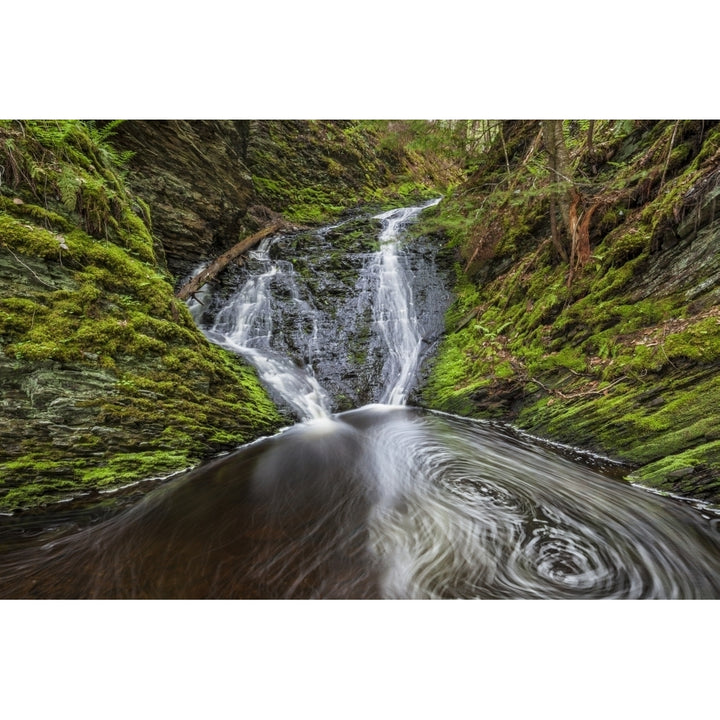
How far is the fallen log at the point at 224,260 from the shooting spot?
8.08 metres

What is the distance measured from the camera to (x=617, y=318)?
4395 millimetres

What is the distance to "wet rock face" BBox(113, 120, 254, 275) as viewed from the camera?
829 centimetres

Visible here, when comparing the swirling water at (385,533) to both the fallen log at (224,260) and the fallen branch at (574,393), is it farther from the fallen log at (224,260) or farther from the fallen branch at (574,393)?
the fallen log at (224,260)

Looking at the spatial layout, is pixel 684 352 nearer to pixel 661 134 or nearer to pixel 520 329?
pixel 520 329

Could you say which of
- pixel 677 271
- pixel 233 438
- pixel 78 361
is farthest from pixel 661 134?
pixel 78 361

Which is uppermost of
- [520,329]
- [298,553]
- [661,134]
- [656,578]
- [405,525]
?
[661,134]

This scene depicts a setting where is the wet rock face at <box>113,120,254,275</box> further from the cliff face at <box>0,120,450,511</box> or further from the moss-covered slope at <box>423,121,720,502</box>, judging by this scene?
the moss-covered slope at <box>423,121,720,502</box>

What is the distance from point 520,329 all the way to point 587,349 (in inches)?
51.2

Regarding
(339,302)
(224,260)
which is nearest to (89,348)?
(339,302)

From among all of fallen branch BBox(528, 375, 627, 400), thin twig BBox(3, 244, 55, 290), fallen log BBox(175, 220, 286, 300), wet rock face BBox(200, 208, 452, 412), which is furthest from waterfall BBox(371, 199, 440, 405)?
thin twig BBox(3, 244, 55, 290)

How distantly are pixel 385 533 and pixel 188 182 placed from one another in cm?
997

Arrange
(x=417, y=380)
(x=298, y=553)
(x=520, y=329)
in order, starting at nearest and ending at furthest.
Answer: (x=298, y=553)
(x=520, y=329)
(x=417, y=380)

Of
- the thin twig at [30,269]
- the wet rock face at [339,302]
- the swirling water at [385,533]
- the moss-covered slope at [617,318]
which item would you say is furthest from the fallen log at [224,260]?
the moss-covered slope at [617,318]

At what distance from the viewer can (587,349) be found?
4.59 metres
